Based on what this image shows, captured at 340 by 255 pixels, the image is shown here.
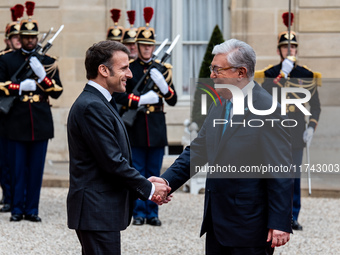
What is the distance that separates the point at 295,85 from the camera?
7789mm

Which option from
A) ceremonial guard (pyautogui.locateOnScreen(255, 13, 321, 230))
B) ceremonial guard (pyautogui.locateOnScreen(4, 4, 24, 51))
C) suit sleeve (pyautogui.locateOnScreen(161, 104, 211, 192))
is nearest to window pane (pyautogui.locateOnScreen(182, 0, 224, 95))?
ceremonial guard (pyautogui.locateOnScreen(4, 4, 24, 51))

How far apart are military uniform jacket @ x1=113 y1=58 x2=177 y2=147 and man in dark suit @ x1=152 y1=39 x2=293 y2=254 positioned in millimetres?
3647

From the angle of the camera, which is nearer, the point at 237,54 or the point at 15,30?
the point at 237,54

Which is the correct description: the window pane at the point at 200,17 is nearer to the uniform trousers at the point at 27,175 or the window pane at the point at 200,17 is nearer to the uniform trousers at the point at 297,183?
the uniform trousers at the point at 27,175

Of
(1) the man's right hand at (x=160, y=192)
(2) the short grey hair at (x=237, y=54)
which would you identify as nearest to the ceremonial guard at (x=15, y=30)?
(1) the man's right hand at (x=160, y=192)

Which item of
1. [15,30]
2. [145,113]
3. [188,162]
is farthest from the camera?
[15,30]

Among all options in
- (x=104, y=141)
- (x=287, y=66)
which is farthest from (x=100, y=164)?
(x=287, y=66)

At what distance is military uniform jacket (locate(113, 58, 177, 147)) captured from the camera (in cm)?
767

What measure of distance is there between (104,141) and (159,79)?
3776mm

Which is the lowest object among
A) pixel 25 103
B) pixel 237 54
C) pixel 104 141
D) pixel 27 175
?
pixel 27 175

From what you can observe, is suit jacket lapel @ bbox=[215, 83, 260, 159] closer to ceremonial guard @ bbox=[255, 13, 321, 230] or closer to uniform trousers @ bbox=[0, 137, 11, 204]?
ceremonial guard @ bbox=[255, 13, 321, 230]

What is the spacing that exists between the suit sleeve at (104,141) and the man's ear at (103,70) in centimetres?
20

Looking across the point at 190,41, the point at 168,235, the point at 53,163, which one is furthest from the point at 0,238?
the point at 190,41

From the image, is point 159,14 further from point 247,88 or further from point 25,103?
point 247,88
